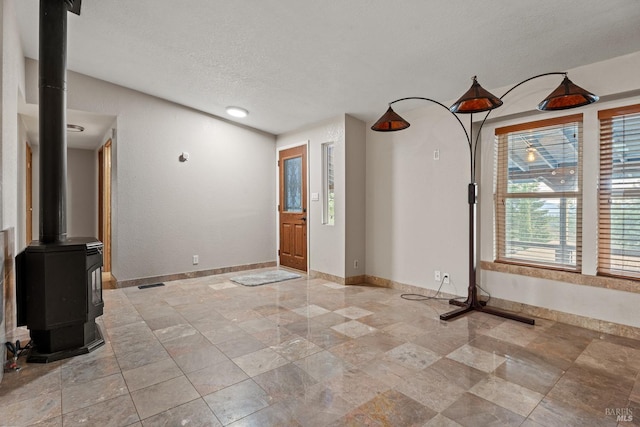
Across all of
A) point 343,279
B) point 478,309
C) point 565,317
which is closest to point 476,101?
point 478,309

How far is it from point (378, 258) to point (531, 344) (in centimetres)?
237

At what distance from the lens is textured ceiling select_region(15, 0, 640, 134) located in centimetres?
259

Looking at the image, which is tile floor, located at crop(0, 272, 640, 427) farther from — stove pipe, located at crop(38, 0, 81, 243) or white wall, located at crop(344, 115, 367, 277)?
white wall, located at crop(344, 115, 367, 277)

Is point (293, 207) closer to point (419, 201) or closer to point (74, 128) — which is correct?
point (419, 201)

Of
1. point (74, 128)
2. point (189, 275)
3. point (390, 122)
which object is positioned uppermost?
point (74, 128)

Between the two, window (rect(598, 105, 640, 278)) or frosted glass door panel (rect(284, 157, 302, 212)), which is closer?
window (rect(598, 105, 640, 278))

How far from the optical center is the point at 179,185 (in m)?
5.26

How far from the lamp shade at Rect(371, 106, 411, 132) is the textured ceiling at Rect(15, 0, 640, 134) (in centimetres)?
57

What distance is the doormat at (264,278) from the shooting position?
505 centimetres

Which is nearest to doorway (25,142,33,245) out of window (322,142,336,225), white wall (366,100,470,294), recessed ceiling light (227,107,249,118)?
recessed ceiling light (227,107,249,118)

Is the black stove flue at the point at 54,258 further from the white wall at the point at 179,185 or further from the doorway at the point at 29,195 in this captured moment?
the doorway at the point at 29,195

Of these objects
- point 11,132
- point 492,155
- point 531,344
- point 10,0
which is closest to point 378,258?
point 492,155

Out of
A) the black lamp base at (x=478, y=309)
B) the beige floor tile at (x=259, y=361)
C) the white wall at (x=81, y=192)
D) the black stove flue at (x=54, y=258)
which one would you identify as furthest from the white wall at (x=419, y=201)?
the white wall at (x=81, y=192)

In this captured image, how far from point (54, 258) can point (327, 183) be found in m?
3.57
